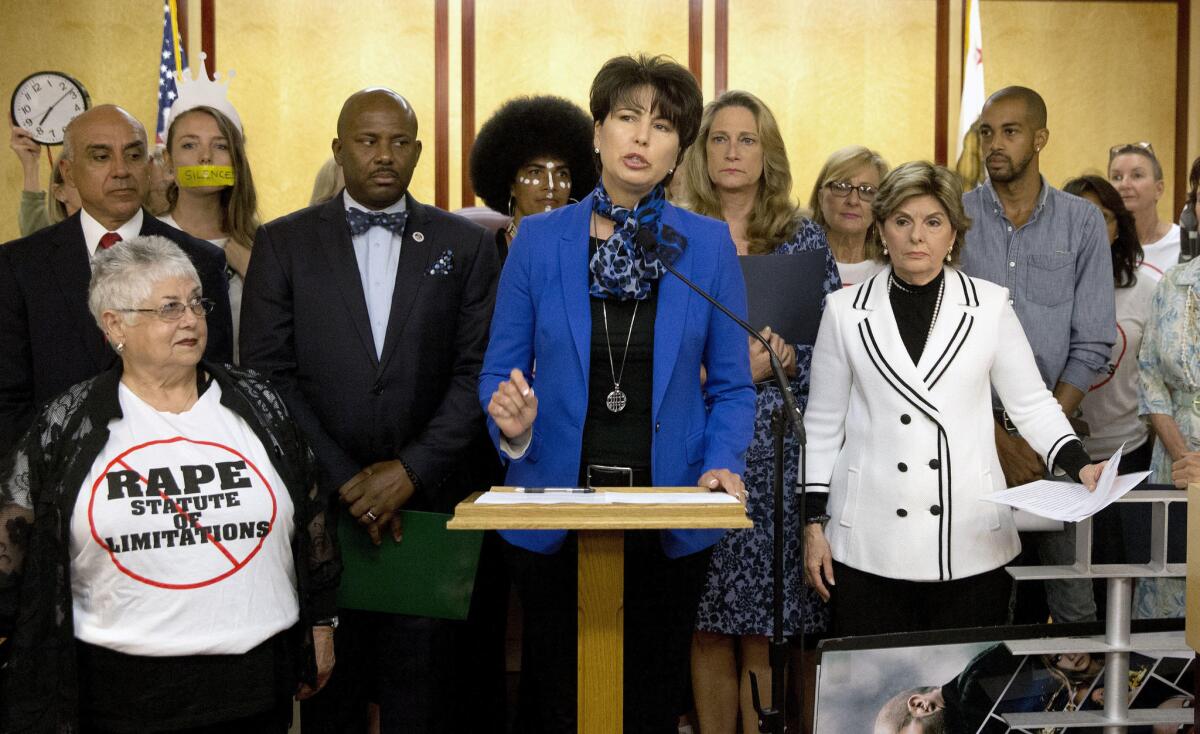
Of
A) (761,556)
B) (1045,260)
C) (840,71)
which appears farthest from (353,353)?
(840,71)

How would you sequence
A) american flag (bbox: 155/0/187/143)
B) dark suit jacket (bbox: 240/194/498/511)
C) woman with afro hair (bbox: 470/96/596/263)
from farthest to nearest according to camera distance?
american flag (bbox: 155/0/187/143) → woman with afro hair (bbox: 470/96/596/263) → dark suit jacket (bbox: 240/194/498/511)

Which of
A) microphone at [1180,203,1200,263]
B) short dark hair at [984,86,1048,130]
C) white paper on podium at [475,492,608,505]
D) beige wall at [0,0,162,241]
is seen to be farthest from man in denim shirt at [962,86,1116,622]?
beige wall at [0,0,162,241]

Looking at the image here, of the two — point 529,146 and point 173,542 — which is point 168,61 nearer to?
point 529,146

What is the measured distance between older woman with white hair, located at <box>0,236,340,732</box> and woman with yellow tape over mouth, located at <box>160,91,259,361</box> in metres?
1.27

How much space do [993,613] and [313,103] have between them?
531 centimetres

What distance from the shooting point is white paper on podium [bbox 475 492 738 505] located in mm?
1921

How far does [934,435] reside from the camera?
286 cm

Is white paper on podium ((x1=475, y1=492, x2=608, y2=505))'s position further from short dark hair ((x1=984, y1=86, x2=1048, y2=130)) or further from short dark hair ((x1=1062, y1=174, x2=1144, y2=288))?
short dark hair ((x1=1062, y1=174, x2=1144, y2=288))

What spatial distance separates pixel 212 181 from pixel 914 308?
2217 millimetres

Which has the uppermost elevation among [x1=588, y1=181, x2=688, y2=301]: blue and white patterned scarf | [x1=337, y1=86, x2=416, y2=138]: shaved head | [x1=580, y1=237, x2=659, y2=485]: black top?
[x1=337, y1=86, x2=416, y2=138]: shaved head

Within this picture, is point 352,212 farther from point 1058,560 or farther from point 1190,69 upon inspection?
point 1190,69

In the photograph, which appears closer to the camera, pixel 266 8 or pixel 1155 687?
pixel 1155 687

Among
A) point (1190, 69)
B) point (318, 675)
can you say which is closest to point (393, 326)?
point (318, 675)

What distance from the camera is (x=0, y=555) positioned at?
2.35m
